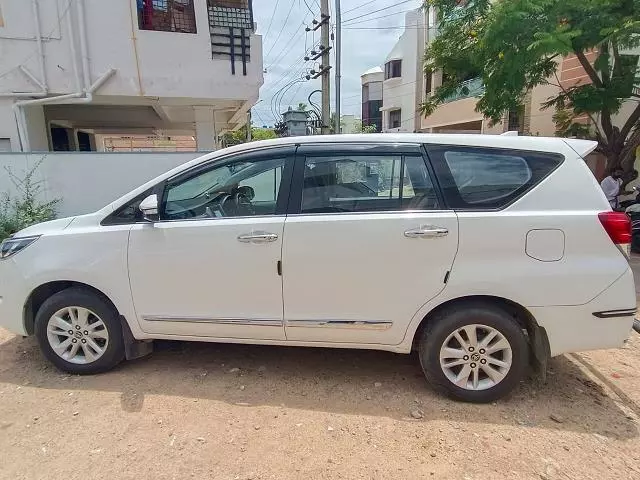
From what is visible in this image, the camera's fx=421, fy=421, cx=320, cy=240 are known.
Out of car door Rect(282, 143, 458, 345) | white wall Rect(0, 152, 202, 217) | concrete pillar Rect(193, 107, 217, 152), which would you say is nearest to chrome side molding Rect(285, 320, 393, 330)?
car door Rect(282, 143, 458, 345)

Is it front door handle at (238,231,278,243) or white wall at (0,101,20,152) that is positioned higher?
white wall at (0,101,20,152)

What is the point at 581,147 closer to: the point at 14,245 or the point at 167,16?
the point at 14,245

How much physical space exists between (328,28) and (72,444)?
41.4 ft

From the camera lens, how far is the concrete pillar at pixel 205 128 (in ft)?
31.4

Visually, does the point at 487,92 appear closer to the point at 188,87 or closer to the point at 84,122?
the point at 188,87

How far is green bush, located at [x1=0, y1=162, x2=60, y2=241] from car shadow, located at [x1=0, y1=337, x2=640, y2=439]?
3.97 meters

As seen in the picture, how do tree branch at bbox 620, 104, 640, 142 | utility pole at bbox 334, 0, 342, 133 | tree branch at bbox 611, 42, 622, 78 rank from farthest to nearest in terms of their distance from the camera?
utility pole at bbox 334, 0, 342, 133, tree branch at bbox 620, 104, 640, 142, tree branch at bbox 611, 42, 622, 78

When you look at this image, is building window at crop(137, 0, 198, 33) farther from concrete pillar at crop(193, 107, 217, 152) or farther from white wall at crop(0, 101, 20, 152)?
white wall at crop(0, 101, 20, 152)

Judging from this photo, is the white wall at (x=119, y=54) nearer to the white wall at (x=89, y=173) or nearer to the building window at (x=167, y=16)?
the building window at (x=167, y=16)

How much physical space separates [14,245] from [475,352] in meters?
3.41

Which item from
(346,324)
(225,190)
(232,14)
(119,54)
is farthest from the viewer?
(232,14)

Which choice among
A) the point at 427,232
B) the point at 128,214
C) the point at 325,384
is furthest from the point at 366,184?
the point at 128,214

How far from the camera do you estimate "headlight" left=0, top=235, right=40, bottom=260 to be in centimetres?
313

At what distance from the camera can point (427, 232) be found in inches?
105
